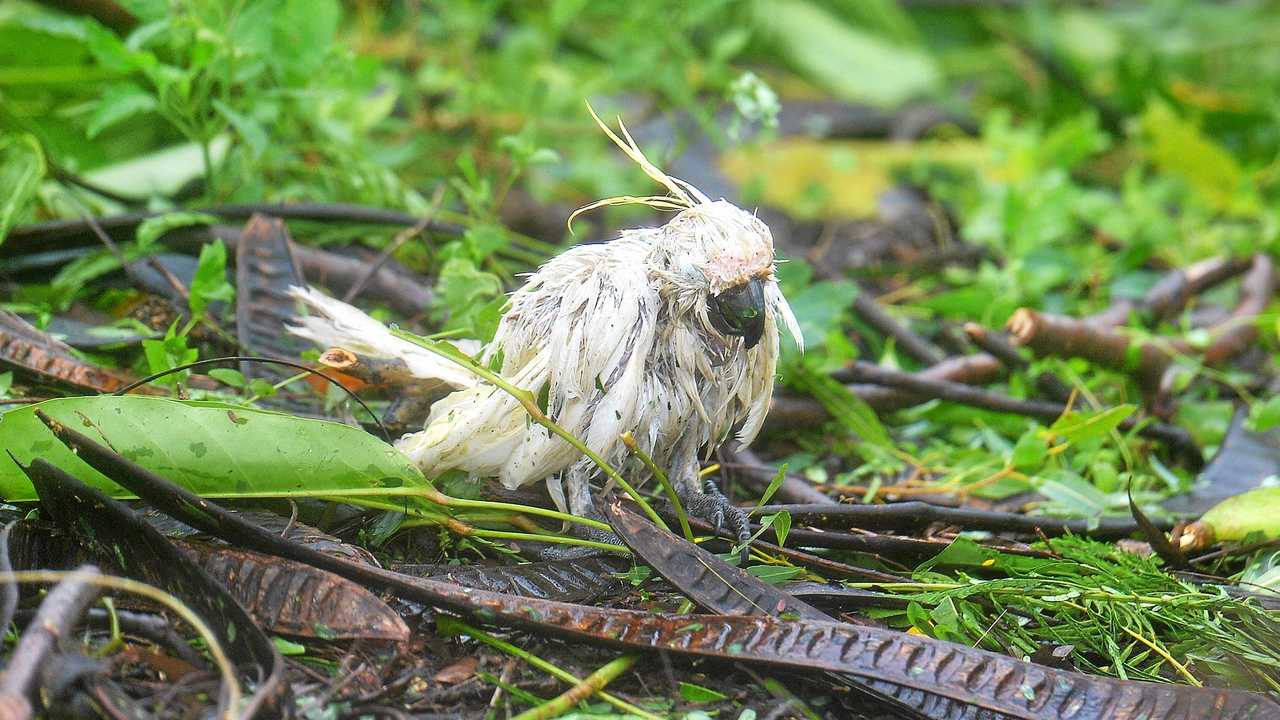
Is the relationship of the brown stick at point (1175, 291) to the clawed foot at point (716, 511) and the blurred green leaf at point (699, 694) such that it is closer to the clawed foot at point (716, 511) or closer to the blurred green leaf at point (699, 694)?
the clawed foot at point (716, 511)

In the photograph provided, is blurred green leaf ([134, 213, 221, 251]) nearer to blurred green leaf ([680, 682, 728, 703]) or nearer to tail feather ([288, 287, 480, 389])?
tail feather ([288, 287, 480, 389])

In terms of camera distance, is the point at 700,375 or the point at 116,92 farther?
the point at 116,92

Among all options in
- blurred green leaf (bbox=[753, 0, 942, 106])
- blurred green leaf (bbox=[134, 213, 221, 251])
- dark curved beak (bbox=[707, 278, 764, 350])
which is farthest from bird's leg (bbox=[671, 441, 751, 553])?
blurred green leaf (bbox=[753, 0, 942, 106])

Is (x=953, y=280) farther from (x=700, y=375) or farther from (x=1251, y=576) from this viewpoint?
(x=700, y=375)

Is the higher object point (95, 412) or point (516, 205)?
point (95, 412)

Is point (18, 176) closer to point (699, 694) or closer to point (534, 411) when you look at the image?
point (534, 411)

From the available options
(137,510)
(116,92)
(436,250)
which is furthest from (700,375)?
(116,92)

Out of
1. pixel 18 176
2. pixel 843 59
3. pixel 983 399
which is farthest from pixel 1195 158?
pixel 18 176
